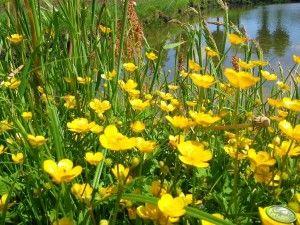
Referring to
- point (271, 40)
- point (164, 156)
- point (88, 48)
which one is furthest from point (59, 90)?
point (271, 40)

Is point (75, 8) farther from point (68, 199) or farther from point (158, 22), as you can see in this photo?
point (158, 22)

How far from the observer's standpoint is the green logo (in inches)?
20.1

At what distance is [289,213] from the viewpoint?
20.9 inches

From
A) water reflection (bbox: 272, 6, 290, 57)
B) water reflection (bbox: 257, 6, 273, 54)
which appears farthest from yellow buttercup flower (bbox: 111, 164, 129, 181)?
water reflection (bbox: 257, 6, 273, 54)

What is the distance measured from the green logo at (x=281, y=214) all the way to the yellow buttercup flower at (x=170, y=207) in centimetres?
11

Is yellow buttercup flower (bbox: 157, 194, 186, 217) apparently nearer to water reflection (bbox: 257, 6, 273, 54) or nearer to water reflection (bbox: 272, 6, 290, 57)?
water reflection (bbox: 272, 6, 290, 57)

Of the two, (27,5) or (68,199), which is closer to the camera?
(68,199)

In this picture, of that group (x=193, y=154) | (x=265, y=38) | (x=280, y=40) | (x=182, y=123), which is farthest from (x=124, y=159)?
(x=265, y=38)

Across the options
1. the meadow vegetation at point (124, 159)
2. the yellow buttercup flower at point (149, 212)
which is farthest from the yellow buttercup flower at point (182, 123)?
the yellow buttercup flower at point (149, 212)

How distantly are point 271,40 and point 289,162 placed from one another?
11292mm

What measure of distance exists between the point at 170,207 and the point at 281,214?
0.14 m

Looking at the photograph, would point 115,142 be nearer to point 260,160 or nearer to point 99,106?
point 260,160

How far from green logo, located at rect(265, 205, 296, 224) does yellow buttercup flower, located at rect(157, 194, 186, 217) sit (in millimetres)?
107

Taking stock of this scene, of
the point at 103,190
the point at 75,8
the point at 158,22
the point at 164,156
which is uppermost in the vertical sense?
the point at 75,8
